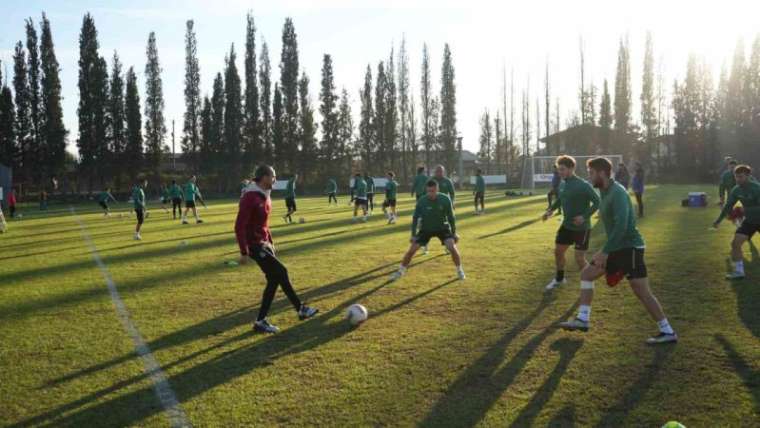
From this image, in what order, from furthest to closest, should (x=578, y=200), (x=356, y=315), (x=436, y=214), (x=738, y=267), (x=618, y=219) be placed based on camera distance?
(x=436, y=214) < (x=738, y=267) < (x=578, y=200) < (x=356, y=315) < (x=618, y=219)

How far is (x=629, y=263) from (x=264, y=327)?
4164 mm

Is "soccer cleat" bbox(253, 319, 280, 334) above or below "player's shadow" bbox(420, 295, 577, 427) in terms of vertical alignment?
above

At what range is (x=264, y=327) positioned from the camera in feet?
22.5

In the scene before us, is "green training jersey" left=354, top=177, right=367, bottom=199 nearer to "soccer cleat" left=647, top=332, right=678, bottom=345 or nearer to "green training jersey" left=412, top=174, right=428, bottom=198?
"green training jersey" left=412, top=174, right=428, bottom=198

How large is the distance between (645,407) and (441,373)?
1.75 m

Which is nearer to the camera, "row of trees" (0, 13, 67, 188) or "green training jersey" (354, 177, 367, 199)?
"green training jersey" (354, 177, 367, 199)

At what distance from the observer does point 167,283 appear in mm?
10336

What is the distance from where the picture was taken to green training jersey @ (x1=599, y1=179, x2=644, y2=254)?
574 centimetres

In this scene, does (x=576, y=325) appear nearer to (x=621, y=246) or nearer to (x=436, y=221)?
(x=621, y=246)

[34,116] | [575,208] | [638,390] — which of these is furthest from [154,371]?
[34,116]

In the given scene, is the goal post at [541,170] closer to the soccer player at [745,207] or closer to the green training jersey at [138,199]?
the green training jersey at [138,199]

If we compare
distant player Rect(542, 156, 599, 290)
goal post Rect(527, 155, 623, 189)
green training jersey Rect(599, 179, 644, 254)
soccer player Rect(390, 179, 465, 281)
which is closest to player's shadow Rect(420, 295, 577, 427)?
green training jersey Rect(599, 179, 644, 254)

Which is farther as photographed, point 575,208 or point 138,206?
point 138,206

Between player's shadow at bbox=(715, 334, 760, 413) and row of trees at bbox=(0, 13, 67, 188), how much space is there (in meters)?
62.6
